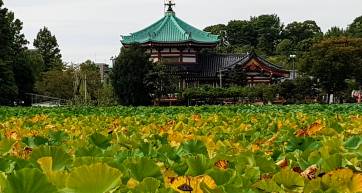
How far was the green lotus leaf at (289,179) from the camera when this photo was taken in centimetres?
133

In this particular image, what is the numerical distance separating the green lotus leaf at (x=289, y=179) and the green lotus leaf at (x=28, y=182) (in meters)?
0.48

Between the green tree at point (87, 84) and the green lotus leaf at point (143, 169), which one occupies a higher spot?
the green lotus leaf at point (143, 169)

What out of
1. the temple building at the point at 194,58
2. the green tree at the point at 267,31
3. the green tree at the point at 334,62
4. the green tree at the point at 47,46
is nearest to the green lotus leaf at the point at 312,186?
the green tree at the point at 334,62

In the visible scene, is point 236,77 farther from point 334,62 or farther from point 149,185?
point 149,185

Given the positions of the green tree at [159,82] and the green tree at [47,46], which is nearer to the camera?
the green tree at [159,82]

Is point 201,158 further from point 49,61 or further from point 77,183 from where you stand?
point 49,61

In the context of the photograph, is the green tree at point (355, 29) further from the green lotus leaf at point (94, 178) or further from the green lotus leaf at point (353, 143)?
the green lotus leaf at point (94, 178)

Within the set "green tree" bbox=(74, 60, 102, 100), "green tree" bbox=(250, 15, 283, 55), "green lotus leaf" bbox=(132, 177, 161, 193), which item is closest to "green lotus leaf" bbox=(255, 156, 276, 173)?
"green lotus leaf" bbox=(132, 177, 161, 193)

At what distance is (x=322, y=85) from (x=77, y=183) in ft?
117

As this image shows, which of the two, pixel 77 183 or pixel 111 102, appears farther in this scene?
pixel 111 102

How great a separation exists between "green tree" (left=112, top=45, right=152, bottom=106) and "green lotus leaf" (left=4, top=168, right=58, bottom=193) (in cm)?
3090

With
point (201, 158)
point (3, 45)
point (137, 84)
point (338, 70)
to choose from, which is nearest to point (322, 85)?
point (338, 70)

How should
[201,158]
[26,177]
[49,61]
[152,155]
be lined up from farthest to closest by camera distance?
[49,61]
[152,155]
[201,158]
[26,177]

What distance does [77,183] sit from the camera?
111 cm
